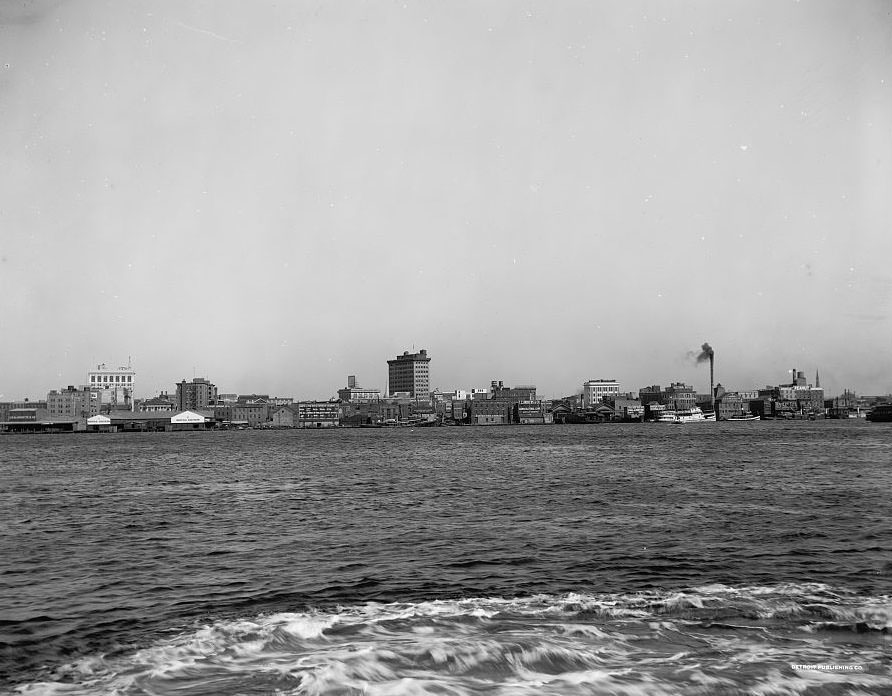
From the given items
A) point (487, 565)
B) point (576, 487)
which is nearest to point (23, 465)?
point (576, 487)

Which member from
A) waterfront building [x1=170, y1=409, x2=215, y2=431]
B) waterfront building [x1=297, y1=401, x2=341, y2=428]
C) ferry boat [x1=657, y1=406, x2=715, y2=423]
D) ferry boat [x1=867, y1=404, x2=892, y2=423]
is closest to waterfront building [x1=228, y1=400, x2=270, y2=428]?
waterfront building [x1=297, y1=401, x2=341, y2=428]

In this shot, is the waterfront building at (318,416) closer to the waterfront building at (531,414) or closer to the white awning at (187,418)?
the white awning at (187,418)

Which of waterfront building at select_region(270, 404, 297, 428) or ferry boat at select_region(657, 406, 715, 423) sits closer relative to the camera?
ferry boat at select_region(657, 406, 715, 423)

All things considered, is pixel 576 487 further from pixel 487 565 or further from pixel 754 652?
pixel 754 652

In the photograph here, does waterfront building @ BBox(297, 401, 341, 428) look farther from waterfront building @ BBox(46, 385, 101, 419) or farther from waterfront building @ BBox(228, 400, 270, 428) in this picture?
waterfront building @ BBox(46, 385, 101, 419)

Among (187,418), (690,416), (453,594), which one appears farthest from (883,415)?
(453,594)
